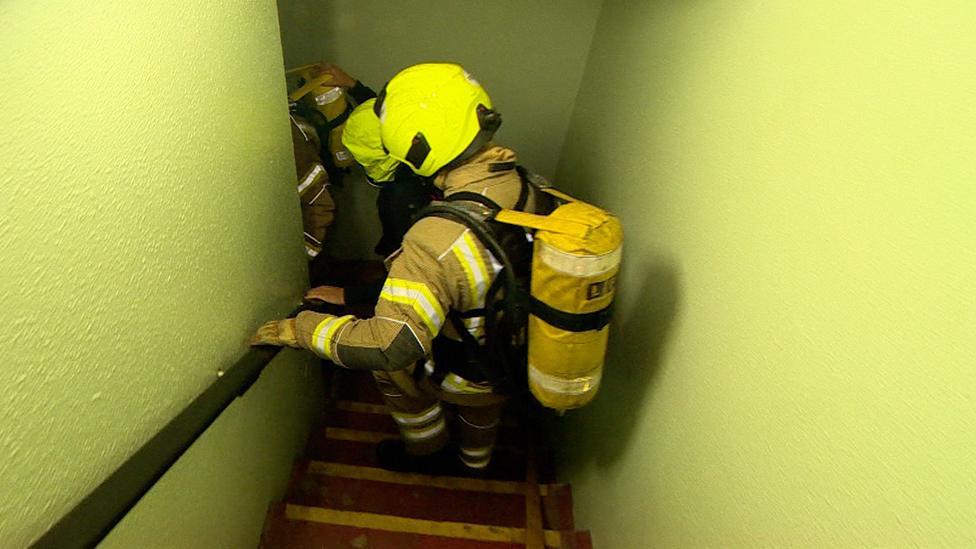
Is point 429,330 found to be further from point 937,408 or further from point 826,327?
point 937,408

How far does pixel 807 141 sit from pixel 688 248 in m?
0.46

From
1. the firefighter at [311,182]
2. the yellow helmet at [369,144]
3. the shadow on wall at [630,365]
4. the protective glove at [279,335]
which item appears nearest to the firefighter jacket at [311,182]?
the firefighter at [311,182]

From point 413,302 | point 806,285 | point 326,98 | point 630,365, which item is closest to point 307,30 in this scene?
point 326,98

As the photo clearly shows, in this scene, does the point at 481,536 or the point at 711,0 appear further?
the point at 481,536

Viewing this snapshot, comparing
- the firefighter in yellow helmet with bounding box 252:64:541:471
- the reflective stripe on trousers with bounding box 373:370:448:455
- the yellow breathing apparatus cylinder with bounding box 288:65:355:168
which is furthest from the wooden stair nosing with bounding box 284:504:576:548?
the yellow breathing apparatus cylinder with bounding box 288:65:355:168

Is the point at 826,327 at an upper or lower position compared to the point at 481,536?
upper

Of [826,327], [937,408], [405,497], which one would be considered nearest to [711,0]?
[826,327]

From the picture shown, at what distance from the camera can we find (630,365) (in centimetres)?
166

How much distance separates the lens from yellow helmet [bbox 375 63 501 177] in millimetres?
1614

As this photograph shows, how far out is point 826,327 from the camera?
0.81 meters

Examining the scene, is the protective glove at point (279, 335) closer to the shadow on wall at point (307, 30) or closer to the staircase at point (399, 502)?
the staircase at point (399, 502)

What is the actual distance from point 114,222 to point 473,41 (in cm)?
248

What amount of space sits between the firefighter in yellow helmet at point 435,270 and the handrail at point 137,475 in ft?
0.97

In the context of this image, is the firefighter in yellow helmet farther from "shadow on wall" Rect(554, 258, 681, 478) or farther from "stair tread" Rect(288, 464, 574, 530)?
"stair tread" Rect(288, 464, 574, 530)
